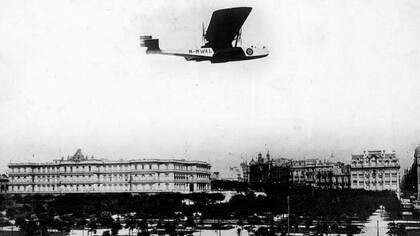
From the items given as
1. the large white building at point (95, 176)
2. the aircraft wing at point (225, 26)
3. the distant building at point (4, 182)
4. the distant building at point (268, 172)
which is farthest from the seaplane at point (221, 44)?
the distant building at point (268, 172)

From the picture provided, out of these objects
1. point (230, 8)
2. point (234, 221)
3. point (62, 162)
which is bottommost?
point (234, 221)

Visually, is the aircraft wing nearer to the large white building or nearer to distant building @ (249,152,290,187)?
the large white building

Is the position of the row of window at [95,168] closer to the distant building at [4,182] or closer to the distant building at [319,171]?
the distant building at [4,182]

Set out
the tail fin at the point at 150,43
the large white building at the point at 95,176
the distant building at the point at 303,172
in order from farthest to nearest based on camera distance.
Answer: the distant building at the point at 303,172, the large white building at the point at 95,176, the tail fin at the point at 150,43

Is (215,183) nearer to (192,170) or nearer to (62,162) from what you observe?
(192,170)

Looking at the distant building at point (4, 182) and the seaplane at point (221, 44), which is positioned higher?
the seaplane at point (221, 44)

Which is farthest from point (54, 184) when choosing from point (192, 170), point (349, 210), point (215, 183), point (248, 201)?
point (349, 210)

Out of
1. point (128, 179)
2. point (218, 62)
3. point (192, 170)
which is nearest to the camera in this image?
point (218, 62)
